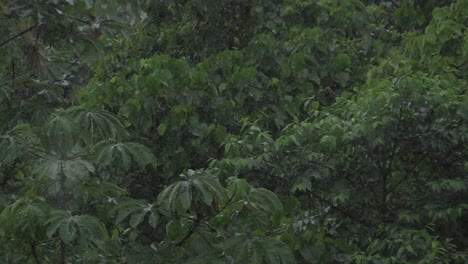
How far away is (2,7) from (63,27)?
391mm

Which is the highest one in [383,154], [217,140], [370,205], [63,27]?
[63,27]

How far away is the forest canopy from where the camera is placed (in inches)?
144

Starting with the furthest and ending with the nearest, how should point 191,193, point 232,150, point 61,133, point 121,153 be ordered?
1. point 232,150
2. point 121,153
3. point 61,133
4. point 191,193

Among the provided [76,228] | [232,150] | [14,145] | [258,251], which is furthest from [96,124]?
[232,150]

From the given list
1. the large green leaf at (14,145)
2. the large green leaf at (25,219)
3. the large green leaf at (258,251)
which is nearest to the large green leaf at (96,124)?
the large green leaf at (14,145)

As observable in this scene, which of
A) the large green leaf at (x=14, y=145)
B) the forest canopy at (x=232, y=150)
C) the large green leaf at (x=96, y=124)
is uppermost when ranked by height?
the large green leaf at (x=96, y=124)

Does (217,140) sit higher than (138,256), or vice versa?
(138,256)

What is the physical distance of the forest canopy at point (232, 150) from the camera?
12.0 feet

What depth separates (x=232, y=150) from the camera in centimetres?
497

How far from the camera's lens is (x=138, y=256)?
147 inches


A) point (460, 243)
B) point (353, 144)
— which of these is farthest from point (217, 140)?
point (460, 243)

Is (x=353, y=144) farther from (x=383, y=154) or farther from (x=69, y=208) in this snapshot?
(x=69, y=208)

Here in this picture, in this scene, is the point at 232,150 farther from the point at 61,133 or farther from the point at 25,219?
the point at 25,219

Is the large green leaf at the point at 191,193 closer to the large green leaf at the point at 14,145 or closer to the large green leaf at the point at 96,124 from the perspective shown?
the large green leaf at the point at 96,124
